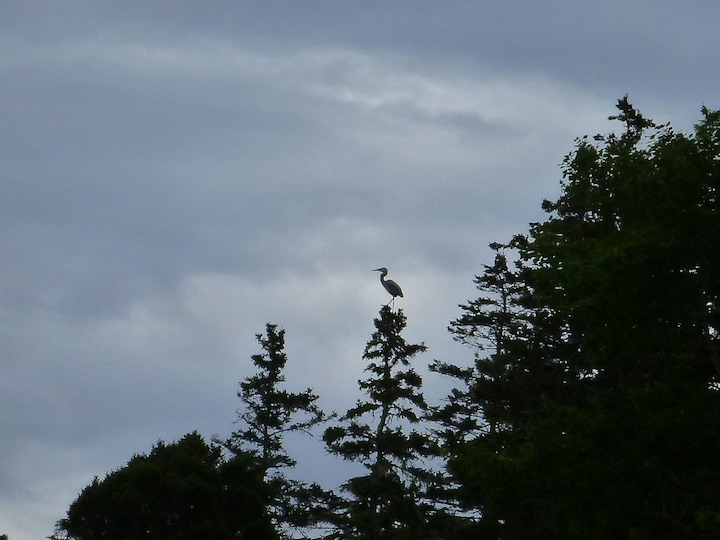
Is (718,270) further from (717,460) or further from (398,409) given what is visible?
(398,409)

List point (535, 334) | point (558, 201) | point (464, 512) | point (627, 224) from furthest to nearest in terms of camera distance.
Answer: point (558, 201), point (464, 512), point (535, 334), point (627, 224)

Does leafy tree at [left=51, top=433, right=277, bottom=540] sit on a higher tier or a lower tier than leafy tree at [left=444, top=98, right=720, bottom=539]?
higher

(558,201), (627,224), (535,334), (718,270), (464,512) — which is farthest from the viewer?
(558,201)

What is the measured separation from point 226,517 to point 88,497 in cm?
505

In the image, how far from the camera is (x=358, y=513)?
106 ft

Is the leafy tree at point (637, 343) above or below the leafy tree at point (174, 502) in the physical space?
below

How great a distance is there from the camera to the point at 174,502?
1372 inches

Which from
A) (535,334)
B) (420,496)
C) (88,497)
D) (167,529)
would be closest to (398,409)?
(420,496)

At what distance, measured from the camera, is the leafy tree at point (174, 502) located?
34531mm

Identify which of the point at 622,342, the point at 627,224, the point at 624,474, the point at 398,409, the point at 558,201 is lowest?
the point at 624,474

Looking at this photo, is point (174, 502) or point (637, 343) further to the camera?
point (174, 502)

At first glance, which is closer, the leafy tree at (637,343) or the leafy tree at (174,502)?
the leafy tree at (637,343)

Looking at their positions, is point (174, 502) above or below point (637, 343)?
above

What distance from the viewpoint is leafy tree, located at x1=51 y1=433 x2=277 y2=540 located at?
34.5 m
